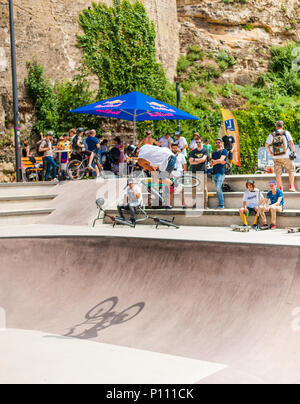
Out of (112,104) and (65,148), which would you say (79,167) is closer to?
(65,148)

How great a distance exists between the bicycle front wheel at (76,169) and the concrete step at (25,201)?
3.37 feet

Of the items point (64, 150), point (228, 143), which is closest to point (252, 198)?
point (228, 143)

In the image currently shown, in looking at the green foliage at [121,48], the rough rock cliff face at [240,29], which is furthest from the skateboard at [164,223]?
the rough rock cliff face at [240,29]

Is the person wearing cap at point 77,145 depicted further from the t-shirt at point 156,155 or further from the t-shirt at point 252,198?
the t-shirt at point 252,198

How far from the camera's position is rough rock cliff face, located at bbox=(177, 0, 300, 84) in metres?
25.9

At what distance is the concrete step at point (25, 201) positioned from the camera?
36.9 ft

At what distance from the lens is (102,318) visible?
5.97m

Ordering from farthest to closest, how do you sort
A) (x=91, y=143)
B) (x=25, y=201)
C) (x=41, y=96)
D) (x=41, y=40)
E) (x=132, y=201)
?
(x=41, y=40), (x=41, y=96), (x=91, y=143), (x=25, y=201), (x=132, y=201)

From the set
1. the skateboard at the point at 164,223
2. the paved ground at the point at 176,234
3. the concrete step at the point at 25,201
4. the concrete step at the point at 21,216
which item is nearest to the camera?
the paved ground at the point at 176,234

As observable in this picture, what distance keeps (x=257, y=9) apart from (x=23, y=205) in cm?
2132

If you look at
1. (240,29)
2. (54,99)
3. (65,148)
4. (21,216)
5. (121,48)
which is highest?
(240,29)

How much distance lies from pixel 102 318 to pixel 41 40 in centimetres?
1581

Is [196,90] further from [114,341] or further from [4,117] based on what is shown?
[114,341]

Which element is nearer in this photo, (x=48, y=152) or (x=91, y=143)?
(x=48, y=152)
